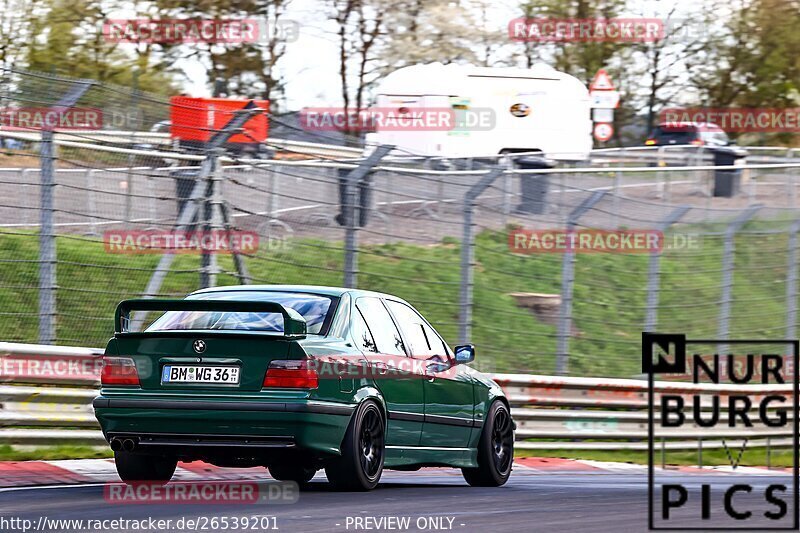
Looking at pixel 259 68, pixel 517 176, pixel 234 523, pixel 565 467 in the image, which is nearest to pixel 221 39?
pixel 259 68

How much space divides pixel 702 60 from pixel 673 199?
66.6 ft

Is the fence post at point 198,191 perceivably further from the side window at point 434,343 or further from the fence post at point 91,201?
the side window at point 434,343

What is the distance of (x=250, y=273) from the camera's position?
13.9m

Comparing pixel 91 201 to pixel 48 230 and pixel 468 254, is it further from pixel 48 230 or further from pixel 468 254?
pixel 468 254

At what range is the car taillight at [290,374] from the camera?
8.40 meters

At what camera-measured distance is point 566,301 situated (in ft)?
51.6

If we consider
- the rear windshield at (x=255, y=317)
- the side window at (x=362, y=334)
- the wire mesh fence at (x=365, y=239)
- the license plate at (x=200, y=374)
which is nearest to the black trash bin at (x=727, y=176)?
the wire mesh fence at (x=365, y=239)

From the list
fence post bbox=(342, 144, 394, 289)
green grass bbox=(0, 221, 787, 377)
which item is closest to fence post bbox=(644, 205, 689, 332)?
green grass bbox=(0, 221, 787, 377)

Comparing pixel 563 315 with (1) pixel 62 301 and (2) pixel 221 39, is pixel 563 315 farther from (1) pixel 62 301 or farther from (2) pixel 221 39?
(2) pixel 221 39

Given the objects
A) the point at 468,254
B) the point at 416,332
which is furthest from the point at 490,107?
the point at 416,332

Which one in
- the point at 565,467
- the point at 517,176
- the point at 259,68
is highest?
the point at 259,68

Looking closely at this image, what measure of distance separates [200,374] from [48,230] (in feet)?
12.5

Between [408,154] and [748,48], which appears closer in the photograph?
[408,154]

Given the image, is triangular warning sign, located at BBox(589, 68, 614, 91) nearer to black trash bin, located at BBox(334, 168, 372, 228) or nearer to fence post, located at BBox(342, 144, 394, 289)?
black trash bin, located at BBox(334, 168, 372, 228)
